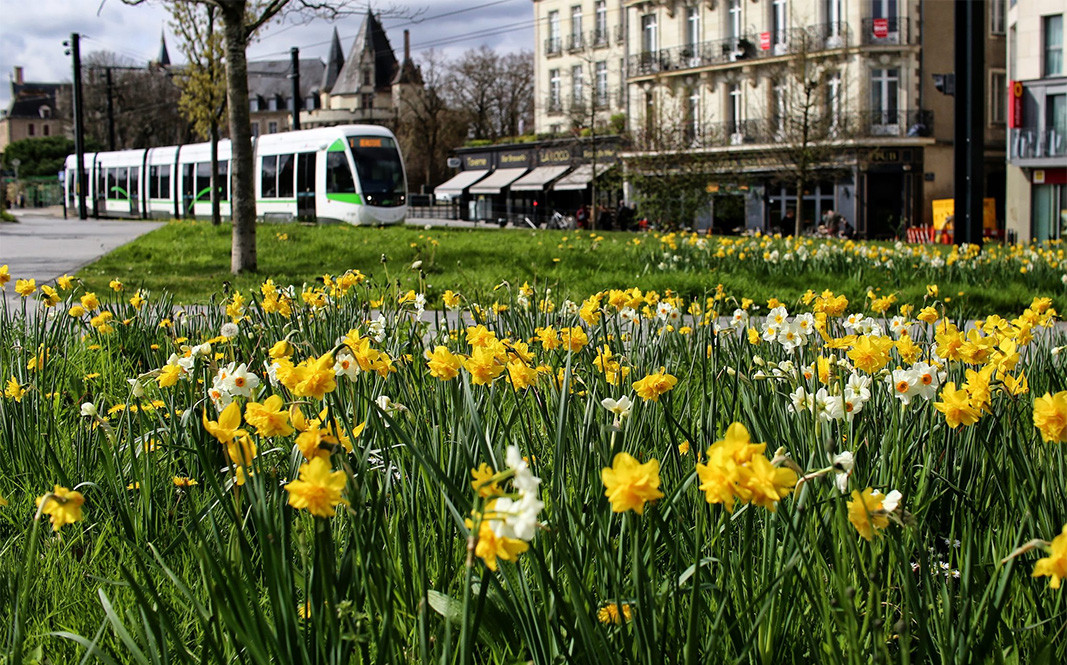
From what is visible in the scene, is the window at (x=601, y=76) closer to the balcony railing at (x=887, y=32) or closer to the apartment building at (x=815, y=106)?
the apartment building at (x=815, y=106)

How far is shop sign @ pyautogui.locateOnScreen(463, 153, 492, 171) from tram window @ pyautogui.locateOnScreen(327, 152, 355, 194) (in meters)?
29.5

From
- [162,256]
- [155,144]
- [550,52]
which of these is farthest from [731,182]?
[155,144]

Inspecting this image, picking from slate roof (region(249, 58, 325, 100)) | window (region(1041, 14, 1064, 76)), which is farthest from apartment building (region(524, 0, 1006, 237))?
slate roof (region(249, 58, 325, 100))

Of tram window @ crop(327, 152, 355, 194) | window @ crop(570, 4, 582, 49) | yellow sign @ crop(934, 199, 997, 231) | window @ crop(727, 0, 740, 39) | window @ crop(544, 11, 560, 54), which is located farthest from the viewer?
window @ crop(544, 11, 560, 54)

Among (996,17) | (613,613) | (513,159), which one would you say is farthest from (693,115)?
(613,613)

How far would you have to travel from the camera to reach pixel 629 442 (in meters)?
2.63

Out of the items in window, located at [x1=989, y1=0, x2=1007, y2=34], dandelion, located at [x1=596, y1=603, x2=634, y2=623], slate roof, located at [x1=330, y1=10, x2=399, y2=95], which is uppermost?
slate roof, located at [x1=330, y1=10, x2=399, y2=95]

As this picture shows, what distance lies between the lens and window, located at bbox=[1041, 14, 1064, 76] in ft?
115

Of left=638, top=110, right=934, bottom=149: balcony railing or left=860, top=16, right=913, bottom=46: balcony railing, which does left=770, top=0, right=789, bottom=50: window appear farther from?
left=860, top=16, right=913, bottom=46: balcony railing

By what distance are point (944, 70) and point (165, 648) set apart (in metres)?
43.6

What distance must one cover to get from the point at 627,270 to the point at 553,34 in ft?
149

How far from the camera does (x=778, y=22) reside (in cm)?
4334

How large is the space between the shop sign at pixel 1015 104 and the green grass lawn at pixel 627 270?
24.9 meters

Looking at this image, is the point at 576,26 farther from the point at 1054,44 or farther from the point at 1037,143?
the point at 1037,143
